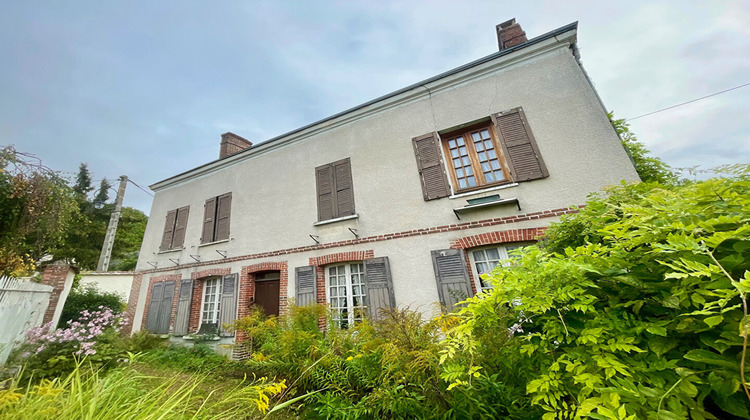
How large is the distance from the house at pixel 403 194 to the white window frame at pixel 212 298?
0.04 m

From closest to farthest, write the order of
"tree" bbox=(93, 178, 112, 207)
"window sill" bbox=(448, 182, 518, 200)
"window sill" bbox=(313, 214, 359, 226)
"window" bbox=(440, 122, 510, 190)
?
"window sill" bbox=(448, 182, 518, 200)
"window" bbox=(440, 122, 510, 190)
"window sill" bbox=(313, 214, 359, 226)
"tree" bbox=(93, 178, 112, 207)

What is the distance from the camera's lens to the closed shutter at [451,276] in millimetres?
4535

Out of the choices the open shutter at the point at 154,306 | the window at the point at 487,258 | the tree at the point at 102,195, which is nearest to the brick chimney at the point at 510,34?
the window at the point at 487,258

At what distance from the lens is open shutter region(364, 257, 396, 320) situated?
5.04 m

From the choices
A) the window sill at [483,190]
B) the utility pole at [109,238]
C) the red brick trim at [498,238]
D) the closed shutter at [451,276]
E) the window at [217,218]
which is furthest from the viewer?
the utility pole at [109,238]

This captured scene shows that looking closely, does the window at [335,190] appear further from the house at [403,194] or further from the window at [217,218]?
the window at [217,218]

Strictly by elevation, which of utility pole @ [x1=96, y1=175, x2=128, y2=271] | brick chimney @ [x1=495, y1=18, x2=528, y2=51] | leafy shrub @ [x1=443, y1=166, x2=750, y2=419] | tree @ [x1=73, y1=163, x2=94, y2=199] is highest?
tree @ [x1=73, y1=163, x2=94, y2=199]

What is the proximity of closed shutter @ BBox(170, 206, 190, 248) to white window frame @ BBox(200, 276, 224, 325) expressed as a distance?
2.02m

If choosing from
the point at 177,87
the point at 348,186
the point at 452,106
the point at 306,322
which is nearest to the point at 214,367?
the point at 306,322

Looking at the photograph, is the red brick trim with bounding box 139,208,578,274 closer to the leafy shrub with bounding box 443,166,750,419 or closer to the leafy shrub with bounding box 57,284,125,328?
the leafy shrub with bounding box 443,166,750,419

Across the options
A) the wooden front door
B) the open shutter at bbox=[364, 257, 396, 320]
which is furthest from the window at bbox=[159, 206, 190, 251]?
the open shutter at bbox=[364, 257, 396, 320]

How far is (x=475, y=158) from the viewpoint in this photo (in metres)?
5.41

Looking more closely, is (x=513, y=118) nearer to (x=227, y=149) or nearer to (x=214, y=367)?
(x=214, y=367)

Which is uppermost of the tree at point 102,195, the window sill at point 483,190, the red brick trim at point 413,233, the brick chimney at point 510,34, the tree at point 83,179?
the tree at point 83,179
